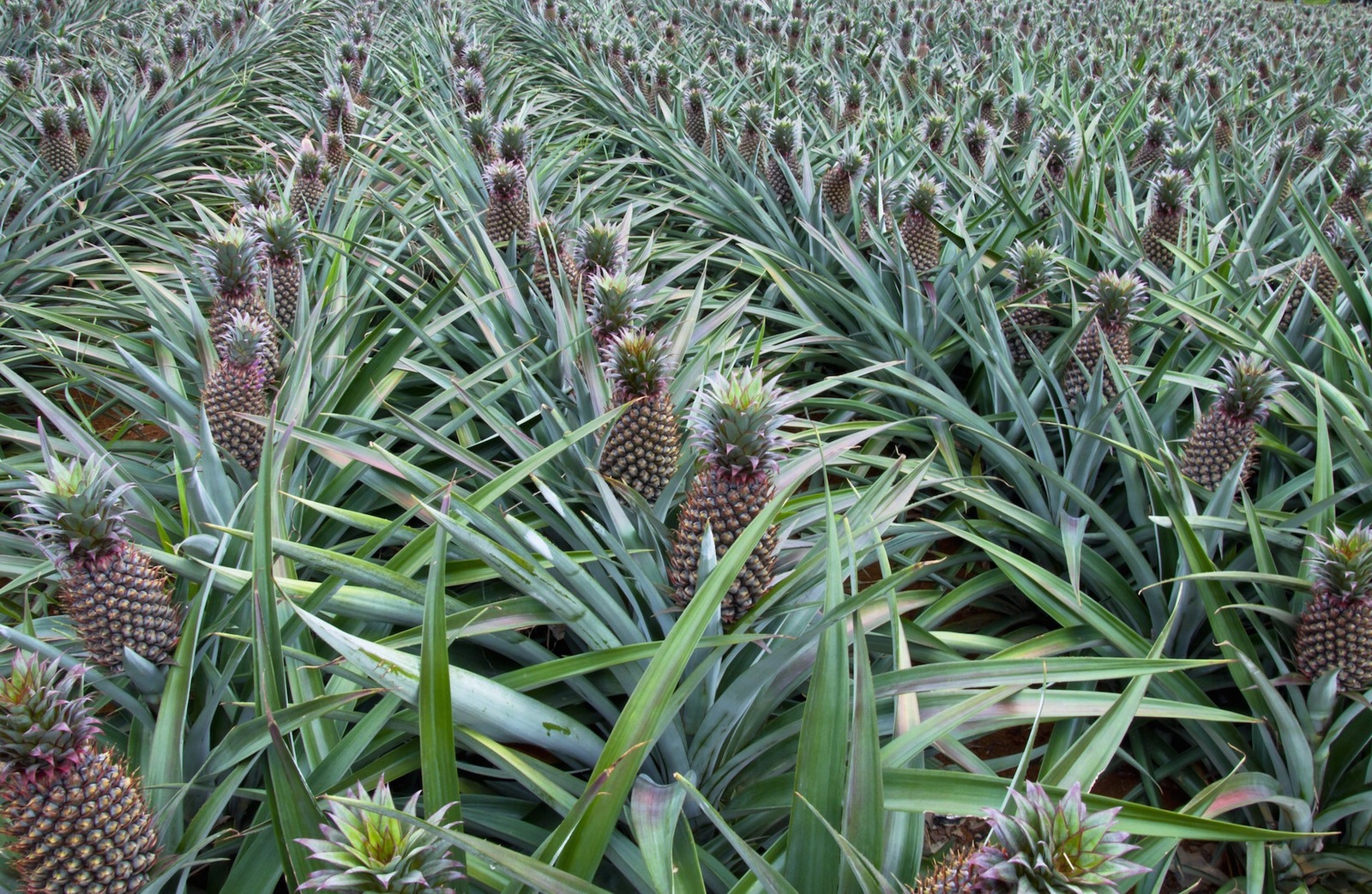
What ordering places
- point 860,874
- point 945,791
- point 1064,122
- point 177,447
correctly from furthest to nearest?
point 1064,122 → point 177,447 → point 945,791 → point 860,874

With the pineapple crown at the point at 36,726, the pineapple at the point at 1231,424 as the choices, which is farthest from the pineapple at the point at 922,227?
the pineapple crown at the point at 36,726

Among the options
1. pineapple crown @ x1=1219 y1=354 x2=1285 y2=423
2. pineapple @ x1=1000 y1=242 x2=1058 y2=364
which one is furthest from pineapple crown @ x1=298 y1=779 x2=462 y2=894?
pineapple @ x1=1000 y1=242 x2=1058 y2=364

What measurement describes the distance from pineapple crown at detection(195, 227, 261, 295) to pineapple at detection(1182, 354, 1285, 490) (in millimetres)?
2483

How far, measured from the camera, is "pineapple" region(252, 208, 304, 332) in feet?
7.79

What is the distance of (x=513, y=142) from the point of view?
3.10 meters

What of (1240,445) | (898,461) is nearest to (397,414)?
(898,461)

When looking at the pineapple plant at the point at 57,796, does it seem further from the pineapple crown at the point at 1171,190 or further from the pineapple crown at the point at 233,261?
the pineapple crown at the point at 1171,190

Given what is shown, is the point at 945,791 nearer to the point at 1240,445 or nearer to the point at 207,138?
the point at 1240,445

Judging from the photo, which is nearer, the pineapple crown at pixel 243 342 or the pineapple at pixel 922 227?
the pineapple crown at pixel 243 342

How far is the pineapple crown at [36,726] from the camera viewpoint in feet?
3.19

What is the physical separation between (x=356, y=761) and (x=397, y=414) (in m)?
0.67

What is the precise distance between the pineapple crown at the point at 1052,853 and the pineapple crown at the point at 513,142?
2913mm

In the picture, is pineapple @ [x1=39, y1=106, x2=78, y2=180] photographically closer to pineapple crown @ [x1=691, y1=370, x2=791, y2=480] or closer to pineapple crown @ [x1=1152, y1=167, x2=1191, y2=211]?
pineapple crown @ [x1=691, y1=370, x2=791, y2=480]

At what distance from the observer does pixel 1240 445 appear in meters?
1.85
